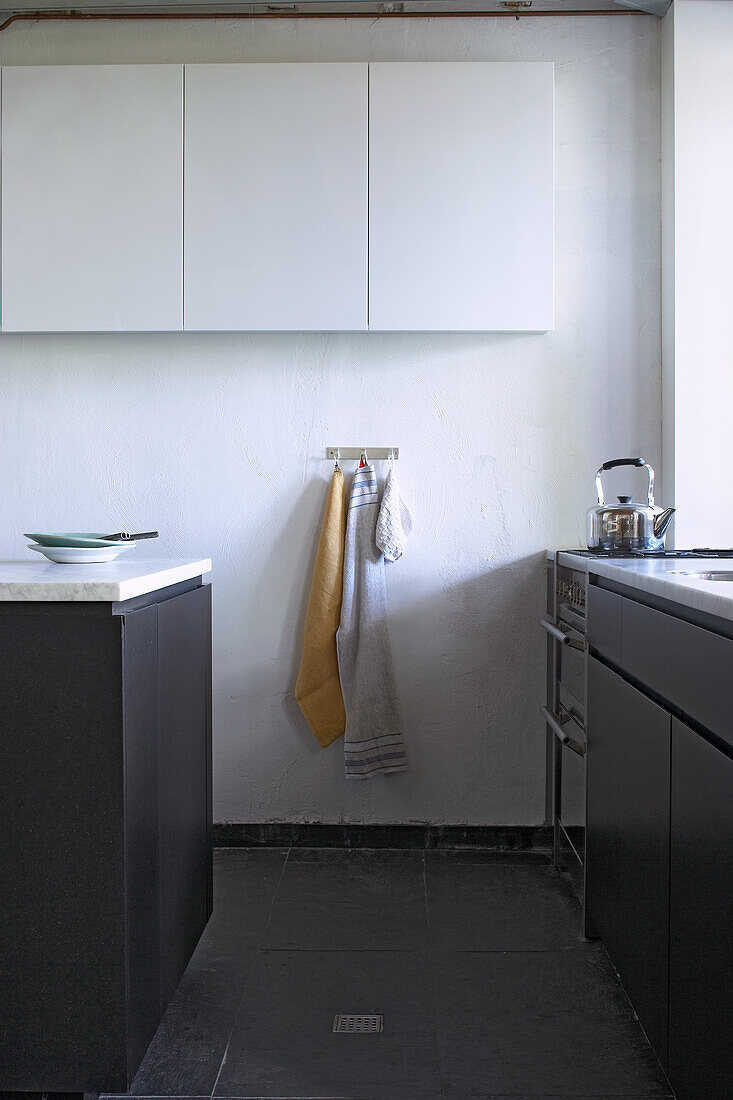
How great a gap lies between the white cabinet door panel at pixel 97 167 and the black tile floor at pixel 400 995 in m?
1.77

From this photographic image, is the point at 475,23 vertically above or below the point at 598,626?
above

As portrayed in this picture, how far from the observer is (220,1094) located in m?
1.69

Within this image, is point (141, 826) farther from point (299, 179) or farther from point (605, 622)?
point (299, 179)

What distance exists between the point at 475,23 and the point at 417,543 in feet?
5.30

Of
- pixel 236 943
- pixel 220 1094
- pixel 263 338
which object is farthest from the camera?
pixel 263 338

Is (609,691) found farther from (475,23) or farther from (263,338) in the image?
(475,23)

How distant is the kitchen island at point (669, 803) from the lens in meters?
1.30

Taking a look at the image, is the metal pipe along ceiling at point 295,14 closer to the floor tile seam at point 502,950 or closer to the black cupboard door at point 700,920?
the black cupboard door at point 700,920

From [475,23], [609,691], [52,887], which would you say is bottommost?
[52,887]

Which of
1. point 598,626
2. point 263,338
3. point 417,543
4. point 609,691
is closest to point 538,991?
point 609,691

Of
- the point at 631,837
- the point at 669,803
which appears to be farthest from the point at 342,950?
the point at 669,803

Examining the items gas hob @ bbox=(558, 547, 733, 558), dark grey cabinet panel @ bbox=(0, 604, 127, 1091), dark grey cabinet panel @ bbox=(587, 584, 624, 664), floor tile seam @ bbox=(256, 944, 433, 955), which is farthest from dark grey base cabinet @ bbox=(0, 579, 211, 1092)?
gas hob @ bbox=(558, 547, 733, 558)

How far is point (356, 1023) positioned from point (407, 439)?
1.67 m

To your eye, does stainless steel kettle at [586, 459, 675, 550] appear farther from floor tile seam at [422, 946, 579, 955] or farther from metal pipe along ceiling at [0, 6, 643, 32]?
metal pipe along ceiling at [0, 6, 643, 32]
